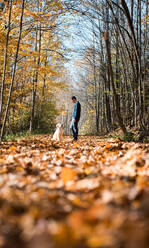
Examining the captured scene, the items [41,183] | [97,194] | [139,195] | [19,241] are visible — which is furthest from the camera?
[41,183]

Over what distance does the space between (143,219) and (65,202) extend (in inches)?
23.3

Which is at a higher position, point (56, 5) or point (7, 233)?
point (56, 5)

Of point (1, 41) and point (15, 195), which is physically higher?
point (1, 41)

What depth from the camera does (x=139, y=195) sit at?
4.71ft

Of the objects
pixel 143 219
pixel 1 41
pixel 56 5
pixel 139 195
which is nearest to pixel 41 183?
pixel 139 195

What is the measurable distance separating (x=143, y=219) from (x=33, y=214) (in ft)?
2.20

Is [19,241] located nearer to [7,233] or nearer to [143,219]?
[7,233]

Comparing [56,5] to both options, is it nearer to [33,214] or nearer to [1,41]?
[1,41]

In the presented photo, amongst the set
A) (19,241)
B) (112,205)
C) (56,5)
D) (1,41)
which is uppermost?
(56,5)

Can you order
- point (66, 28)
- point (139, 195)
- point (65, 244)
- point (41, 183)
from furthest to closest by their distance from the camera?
1. point (66, 28)
2. point (41, 183)
3. point (139, 195)
4. point (65, 244)

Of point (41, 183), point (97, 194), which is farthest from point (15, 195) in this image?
point (97, 194)

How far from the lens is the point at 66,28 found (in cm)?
1005

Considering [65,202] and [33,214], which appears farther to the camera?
[65,202]

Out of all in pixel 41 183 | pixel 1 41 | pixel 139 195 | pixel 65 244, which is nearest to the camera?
pixel 65 244
